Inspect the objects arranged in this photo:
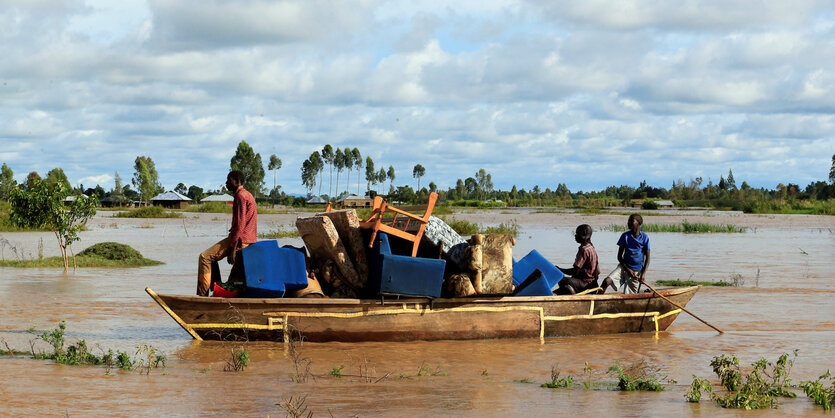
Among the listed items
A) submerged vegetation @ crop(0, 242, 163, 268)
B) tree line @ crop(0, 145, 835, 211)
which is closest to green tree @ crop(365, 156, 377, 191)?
tree line @ crop(0, 145, 835, 211)

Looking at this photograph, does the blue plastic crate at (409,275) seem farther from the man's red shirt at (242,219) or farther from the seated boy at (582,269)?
the seated boy at (582,269)

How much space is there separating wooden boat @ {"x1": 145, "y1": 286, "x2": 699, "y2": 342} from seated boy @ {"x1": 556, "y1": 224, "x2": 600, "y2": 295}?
1.18 ft

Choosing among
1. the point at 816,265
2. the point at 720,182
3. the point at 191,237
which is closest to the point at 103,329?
the point at 816,265

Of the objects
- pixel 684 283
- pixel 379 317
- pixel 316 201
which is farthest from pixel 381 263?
pixel 316 201

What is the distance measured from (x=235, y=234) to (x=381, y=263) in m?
1.70

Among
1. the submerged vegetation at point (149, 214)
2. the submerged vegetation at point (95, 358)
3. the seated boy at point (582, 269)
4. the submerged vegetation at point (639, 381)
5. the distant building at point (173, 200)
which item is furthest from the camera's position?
the distant building at point (173, 200)

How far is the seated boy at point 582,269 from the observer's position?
32.4 feet

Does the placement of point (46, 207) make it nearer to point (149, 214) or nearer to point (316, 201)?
point (149, 214)

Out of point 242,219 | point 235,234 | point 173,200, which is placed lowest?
point 235,234

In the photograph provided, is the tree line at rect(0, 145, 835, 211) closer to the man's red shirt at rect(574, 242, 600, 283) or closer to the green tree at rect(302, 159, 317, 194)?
the green tree at rect(302, 159, 317, 194)

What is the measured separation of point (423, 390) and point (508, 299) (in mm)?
2382

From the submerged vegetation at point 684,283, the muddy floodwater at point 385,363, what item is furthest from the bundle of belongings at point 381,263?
the submerged vegetation at point 684,283

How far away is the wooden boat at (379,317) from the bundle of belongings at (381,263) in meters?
0.18

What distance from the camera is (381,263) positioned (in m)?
9.05
